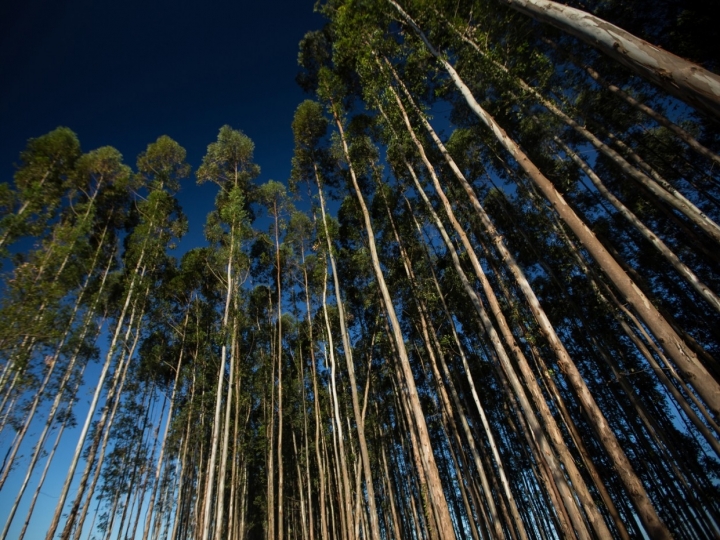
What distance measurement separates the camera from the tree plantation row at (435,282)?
5668mm

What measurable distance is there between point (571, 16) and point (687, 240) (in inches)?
391

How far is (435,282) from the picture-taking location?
10.0 metres

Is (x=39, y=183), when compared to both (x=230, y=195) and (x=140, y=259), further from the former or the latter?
(x=230, y=195)

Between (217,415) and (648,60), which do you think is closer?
(648,60)

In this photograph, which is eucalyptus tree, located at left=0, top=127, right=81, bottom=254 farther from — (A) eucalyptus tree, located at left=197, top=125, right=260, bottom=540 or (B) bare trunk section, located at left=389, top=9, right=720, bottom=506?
(B) bare trunk section, located at left=389, top=9, right=720, bottom=506

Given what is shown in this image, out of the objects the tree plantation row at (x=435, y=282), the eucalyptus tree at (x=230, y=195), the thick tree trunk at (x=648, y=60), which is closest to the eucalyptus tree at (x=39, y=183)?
the tree plantation row at (x=435, y=282)

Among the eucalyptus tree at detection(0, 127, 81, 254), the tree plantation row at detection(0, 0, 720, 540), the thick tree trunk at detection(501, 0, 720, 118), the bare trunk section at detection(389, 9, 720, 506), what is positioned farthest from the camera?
the eucalyptus tree at detection(0, 127, 81, 254)

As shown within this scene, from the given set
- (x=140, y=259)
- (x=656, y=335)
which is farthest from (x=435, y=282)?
(x=140, y=259)

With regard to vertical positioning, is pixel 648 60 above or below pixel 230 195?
below

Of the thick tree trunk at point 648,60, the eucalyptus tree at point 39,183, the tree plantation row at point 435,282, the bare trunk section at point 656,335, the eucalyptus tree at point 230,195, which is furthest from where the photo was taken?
the eucalyptus tree at point 230,195

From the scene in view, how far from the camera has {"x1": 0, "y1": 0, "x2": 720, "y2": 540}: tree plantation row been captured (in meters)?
5.67

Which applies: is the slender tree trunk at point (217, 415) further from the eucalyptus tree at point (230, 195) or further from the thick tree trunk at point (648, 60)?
the thick tree trunk at point (648, 60)

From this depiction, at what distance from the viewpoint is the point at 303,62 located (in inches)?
464

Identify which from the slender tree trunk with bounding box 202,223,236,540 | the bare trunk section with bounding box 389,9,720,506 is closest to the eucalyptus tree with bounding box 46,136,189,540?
the slender tree trunk with bounding box 202,223,236,540
